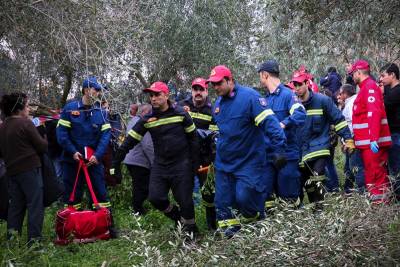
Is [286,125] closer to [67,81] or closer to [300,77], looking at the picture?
[300,77]

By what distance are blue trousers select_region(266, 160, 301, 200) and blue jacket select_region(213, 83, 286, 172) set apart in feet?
2.07

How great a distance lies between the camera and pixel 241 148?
593 centimetres

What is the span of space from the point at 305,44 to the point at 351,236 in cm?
271

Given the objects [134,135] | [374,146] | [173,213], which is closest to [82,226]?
[173,213]

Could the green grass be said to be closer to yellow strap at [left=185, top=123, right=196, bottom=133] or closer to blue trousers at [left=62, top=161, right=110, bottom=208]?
yellow strap at [left=185, top=123, right=196, bottom=133]

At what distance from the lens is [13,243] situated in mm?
5711

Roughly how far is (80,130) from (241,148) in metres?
2.51

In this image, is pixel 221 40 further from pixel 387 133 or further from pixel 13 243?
pixel 13 243

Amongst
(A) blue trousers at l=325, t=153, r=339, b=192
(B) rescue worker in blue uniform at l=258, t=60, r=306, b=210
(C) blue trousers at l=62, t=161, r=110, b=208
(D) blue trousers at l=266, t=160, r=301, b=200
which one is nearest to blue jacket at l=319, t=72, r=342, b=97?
(A) blue trousers at l=325, t=153, r=339, b=192

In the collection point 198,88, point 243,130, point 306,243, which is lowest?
point 306,243

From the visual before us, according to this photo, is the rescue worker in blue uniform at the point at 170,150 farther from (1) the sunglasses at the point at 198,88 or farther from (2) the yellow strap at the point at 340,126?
(2) the yellow strap at the point at 340,126

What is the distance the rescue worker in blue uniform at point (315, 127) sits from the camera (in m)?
7.30

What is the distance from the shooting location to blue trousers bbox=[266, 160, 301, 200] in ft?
21.7

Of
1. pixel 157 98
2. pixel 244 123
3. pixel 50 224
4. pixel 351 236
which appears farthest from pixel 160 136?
pixel 351 236
